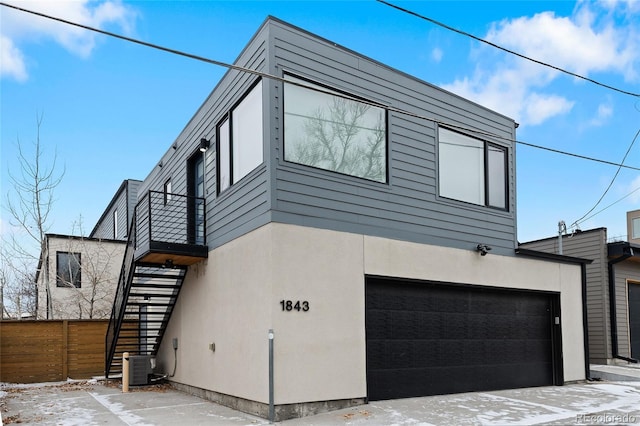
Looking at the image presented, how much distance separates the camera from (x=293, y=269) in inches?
313

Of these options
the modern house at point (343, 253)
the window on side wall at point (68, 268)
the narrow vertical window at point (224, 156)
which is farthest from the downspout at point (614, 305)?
the window on side wall at point (68, 268)

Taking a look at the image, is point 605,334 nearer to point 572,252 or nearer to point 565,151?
point 572,252

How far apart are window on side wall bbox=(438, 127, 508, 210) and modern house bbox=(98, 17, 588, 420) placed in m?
0.04

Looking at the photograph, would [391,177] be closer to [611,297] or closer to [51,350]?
[51,350]

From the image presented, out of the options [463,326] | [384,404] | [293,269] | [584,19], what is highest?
[584,19]

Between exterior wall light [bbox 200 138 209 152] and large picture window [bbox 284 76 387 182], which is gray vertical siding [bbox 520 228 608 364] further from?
exterior wall light [bbox 200 138 209 152]

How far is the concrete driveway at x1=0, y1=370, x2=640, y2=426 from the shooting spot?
751cm

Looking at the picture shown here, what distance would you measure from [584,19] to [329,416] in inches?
376

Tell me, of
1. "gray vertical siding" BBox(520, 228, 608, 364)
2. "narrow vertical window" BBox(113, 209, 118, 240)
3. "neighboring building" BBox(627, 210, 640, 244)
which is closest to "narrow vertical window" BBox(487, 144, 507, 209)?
"gray vertical siding" BBox(520, 228, 608, 364)

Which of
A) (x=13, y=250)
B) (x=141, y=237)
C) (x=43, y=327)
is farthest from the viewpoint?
(x=13, y=250)

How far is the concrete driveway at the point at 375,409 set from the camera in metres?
7.51

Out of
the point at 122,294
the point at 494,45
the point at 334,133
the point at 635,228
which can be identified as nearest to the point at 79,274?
the point at 122,294

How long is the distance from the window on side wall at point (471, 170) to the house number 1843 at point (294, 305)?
3.98 metres

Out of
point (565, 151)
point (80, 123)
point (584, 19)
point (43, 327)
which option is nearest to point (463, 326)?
point (565, 151)
